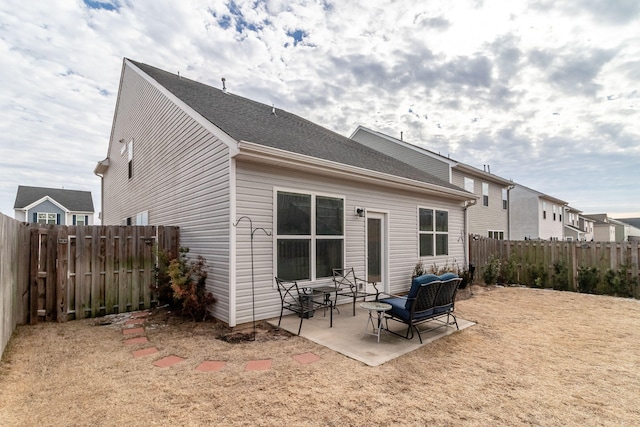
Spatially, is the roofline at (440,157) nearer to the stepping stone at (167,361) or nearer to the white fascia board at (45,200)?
the stepping stone at (167,361)

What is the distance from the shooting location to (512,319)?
5.76 meters

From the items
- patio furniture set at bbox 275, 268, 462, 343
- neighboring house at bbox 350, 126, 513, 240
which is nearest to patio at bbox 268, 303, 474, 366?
patio furniture set at bbox 275, 268, 462, 343

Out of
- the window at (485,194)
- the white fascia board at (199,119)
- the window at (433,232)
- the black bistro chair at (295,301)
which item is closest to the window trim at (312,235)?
the black bistro chair at (295,301)

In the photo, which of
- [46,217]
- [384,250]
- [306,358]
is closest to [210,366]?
[306,358]

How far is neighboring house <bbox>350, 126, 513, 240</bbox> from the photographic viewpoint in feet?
50.6

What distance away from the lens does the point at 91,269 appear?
5.70 meters

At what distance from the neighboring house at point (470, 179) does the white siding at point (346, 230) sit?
572 centimetres

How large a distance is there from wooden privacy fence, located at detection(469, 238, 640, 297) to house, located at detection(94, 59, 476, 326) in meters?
1.62

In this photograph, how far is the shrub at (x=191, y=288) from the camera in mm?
5395

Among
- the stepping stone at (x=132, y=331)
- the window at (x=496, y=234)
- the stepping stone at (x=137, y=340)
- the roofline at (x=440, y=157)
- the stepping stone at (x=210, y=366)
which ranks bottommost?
the stepping stone at (x=132, y=331)

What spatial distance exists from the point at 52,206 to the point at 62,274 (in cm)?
3009

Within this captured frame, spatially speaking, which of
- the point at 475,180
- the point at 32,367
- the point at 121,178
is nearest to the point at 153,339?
the point at 32,367

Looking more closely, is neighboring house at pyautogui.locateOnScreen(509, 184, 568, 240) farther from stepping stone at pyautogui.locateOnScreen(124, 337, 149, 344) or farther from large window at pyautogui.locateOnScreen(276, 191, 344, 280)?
stepping stone at pyautogui.locateOnScreen(124, 337, 149, 344)

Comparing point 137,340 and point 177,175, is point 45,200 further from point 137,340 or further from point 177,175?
point 137,340
